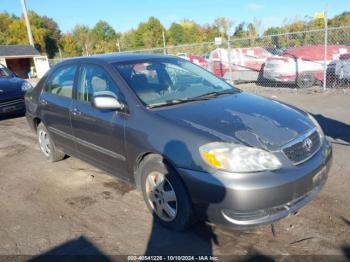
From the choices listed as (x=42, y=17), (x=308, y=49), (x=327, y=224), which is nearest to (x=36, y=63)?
(x=308, y=49)

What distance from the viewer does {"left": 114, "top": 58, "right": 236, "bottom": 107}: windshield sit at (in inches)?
155

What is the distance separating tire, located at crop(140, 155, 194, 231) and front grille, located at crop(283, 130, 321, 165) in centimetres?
97

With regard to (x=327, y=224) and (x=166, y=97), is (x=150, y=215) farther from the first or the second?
(x=327, y=224)

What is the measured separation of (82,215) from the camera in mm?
3957

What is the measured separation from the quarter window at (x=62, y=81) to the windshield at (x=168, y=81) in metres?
0.93

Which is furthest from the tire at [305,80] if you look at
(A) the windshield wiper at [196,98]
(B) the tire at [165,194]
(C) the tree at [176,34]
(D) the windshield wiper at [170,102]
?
(C) the tree at [176,34]

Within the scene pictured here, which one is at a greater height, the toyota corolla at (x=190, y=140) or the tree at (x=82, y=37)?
the tree at (x=82, y=37)

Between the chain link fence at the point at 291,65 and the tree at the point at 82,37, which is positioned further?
the tree at the point at 82,37

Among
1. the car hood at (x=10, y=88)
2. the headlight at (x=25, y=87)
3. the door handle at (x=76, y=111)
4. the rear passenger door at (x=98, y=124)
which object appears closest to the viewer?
the rear passenger door at (x=98, y=124)

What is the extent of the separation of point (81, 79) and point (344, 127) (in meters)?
4.82

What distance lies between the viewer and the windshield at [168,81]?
3.94 metres

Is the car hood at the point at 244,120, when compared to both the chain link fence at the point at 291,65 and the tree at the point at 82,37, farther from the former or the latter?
the tree at the point at 82,37

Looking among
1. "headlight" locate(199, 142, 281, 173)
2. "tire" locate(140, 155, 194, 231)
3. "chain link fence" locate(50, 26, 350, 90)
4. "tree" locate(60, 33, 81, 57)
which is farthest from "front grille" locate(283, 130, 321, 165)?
"tree" locate(60, 33, 81, 57)

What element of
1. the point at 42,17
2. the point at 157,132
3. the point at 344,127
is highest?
the point at 42,17
